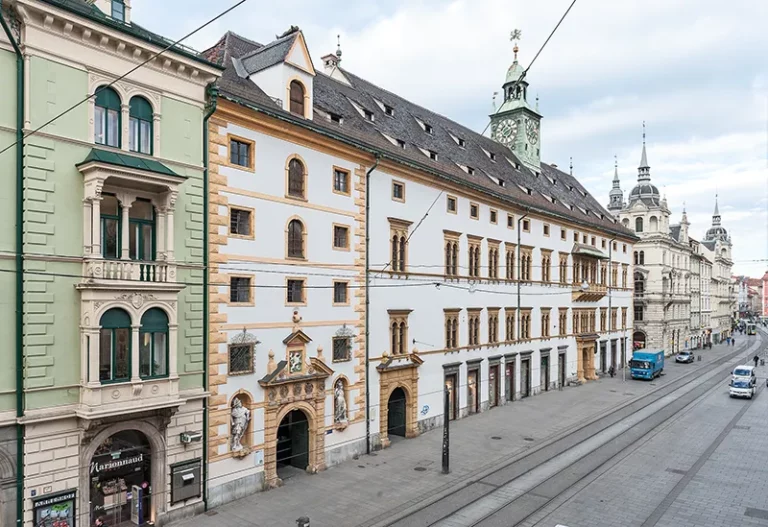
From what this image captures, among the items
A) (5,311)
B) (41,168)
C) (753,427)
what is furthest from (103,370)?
(753,427)

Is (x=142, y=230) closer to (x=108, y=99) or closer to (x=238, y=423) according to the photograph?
(x=108, y=99)

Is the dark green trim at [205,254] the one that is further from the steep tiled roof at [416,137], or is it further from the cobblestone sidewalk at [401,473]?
the cobblestone sidewalk at [401,473]

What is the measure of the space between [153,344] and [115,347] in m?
1.35

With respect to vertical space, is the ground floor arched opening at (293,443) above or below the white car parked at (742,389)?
above

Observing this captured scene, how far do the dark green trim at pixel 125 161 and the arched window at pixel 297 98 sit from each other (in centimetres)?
786

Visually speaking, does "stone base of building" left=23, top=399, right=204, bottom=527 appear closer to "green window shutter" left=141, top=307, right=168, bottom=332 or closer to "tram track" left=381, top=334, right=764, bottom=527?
"green window shutter" left=141, top=307, right=168, bottom=332

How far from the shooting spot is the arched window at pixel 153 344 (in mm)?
18703

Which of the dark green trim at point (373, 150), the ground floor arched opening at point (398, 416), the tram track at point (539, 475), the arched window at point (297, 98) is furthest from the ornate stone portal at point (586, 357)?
the arched window at point (297, 98)

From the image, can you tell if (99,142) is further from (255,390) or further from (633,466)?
(633,466)

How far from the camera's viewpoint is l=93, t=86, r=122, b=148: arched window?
1805cm

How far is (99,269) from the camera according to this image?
1745 centimetres

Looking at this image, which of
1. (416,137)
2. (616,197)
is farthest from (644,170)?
(416,137)

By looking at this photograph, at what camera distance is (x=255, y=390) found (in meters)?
23.0

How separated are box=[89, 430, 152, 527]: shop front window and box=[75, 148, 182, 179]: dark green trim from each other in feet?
29.1
